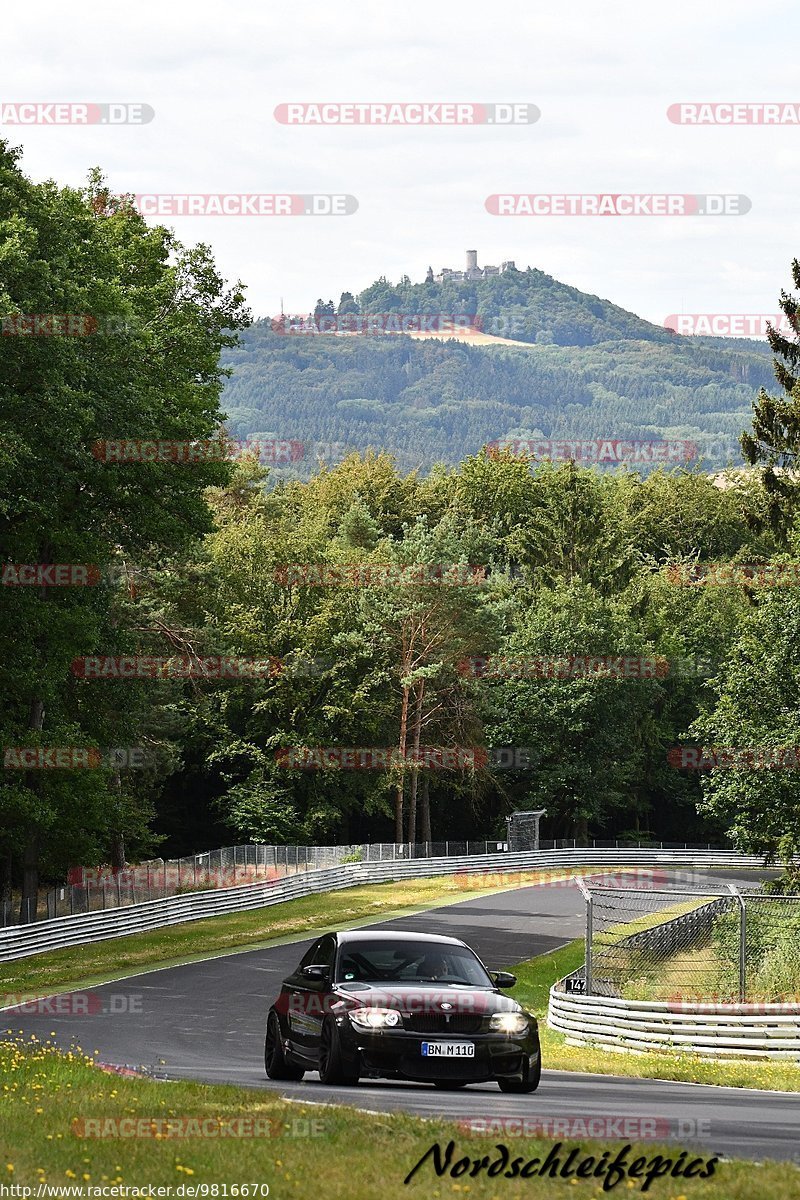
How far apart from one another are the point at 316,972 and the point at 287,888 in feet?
135

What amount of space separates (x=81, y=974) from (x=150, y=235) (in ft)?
68.8

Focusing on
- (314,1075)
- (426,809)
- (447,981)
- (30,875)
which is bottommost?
(426,809)

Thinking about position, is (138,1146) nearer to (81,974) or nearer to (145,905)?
(81,974)

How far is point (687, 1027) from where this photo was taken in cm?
2158

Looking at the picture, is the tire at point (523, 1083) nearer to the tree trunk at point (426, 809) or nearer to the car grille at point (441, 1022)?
the car grille at point (441, 1022)

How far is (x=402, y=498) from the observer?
108562mm

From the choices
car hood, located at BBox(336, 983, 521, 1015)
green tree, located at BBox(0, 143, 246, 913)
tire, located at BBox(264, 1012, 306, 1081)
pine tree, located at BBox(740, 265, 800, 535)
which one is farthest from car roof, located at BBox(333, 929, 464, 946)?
pine tree, located at BBox(740, 265, 800, 535)

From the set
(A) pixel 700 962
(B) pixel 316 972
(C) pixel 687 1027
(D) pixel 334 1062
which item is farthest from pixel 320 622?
(D) pixel 334 1062

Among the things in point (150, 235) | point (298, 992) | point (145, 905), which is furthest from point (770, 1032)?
point (150, 235)

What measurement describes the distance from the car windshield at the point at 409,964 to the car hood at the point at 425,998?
0.84 ft

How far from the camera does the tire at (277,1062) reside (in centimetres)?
1536

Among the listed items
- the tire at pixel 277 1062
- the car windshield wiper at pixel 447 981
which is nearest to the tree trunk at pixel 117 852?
the tire at pixel 277 1062

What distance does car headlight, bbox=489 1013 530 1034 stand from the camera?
13.9 metres

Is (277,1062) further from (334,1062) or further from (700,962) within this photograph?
(700,962)
